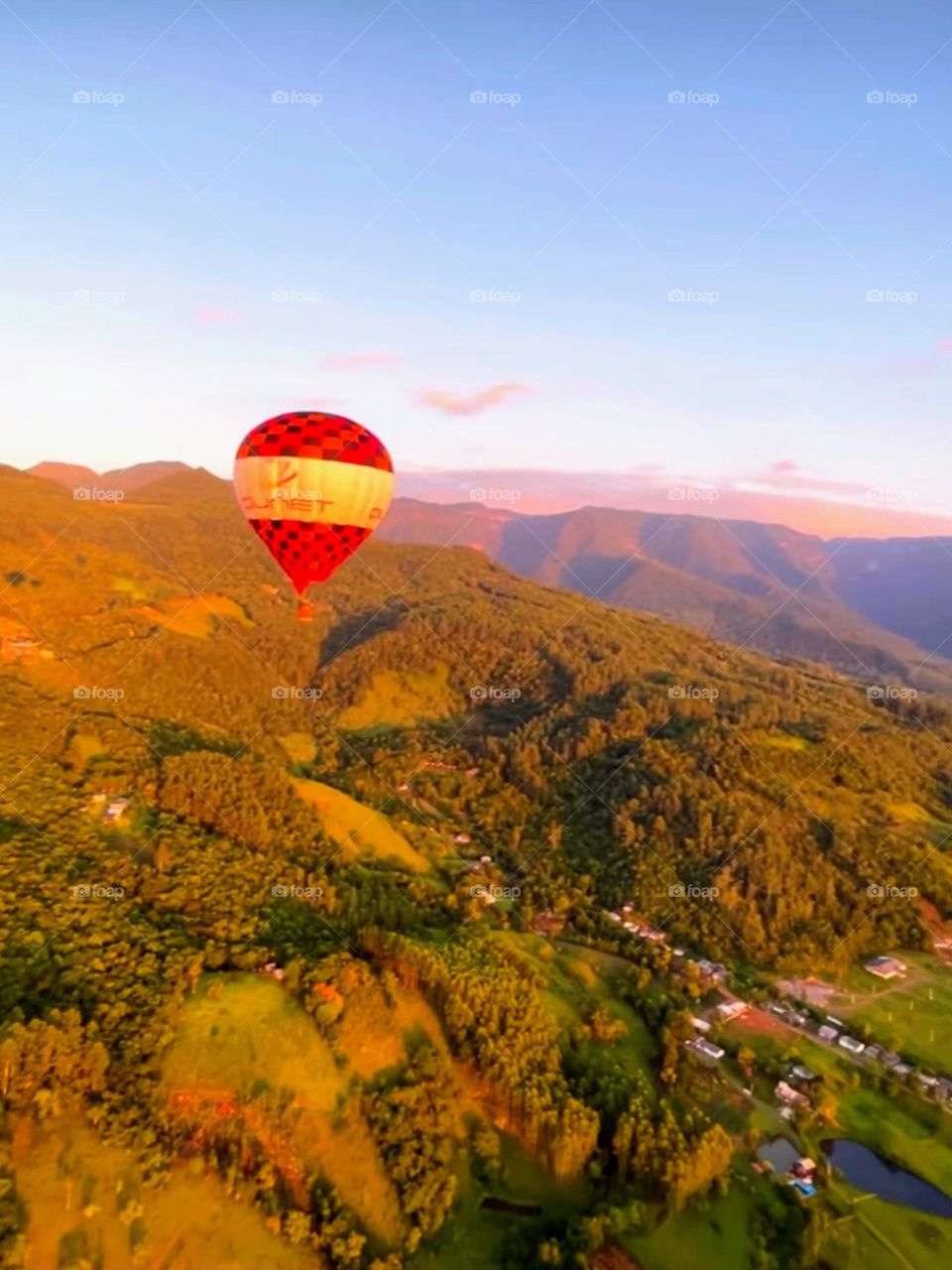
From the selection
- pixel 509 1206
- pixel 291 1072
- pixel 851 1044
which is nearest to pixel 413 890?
pixel 291 1072

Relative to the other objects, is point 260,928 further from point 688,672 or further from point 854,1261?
point 688,672

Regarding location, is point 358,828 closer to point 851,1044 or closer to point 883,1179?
point 851,1044

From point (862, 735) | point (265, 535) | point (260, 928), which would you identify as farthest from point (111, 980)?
point (862, 735)

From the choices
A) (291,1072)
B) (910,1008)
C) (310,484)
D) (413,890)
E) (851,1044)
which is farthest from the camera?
(413,890)

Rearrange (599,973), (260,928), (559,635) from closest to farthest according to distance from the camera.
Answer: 1. (260,928)
2. (599,973)
3. (559,635)

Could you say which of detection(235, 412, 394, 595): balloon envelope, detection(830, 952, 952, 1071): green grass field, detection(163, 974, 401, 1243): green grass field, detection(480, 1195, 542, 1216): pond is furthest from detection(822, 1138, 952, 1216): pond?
detection(235, 412, 394, 595): balloon envelope

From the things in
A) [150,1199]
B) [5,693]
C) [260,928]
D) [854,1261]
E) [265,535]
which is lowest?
[854,1261]

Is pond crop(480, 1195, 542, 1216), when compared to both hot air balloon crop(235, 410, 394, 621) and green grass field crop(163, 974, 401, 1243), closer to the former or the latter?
green grass field crop(163, 974, 401, 1243)
